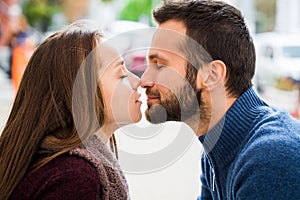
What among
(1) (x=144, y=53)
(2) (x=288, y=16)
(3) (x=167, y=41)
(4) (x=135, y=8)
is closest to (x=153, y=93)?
(3) (x=167, y=41)

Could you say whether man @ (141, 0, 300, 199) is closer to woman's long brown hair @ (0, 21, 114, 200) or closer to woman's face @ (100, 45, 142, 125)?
woman's face @ (100, 45, 142, 125)

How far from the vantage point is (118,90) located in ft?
→ 3.51

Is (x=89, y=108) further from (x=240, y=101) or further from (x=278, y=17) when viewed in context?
(x=278, y=17)

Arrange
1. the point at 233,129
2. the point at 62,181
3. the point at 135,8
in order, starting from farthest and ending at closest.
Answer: the point at 135,8
the point at 233,129
the point at 62,181

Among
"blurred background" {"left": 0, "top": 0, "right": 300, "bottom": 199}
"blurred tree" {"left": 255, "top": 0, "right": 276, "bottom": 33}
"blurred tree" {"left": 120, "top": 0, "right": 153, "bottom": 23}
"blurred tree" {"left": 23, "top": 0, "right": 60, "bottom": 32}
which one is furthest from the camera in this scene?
"blurred tree" {"left": 23, "top": 0, "right": 60, "bottom": 32}

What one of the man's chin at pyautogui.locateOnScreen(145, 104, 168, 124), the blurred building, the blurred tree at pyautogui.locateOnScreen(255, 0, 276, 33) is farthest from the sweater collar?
the blurred tree at pyautogui.locateOnScreen(255, 0, 276, 33)

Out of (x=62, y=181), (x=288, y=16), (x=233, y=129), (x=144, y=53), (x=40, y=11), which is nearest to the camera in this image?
(x=62, y=181)

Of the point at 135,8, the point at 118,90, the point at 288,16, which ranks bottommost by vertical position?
the point at 135,8

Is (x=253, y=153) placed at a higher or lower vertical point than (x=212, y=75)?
lower

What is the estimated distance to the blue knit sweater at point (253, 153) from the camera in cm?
87

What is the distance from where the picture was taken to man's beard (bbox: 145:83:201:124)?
106 cm

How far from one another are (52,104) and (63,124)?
5 centimetres

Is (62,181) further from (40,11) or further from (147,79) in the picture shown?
(40,11)

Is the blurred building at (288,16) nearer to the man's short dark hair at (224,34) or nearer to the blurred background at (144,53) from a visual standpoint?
the blurred background at (144,53)
